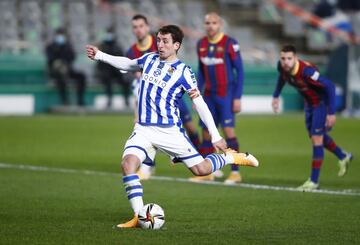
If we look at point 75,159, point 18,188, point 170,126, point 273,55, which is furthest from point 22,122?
point 170,126

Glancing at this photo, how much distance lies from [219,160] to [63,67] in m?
17.4

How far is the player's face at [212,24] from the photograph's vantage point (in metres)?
13.9

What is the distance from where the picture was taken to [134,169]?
31.0 feet

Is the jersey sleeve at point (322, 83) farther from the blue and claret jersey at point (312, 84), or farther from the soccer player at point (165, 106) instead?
the soccer player at point (165, 106)

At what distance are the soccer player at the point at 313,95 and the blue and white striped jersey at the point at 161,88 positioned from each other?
132 inches

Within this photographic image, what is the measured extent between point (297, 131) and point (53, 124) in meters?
5.83

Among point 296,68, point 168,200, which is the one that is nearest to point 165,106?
point 168,200

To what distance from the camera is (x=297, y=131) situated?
2345 cm

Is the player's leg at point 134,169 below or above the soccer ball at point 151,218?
above

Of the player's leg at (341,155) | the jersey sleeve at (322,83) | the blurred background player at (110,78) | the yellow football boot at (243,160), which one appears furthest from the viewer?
the blurred background player at (110,78)

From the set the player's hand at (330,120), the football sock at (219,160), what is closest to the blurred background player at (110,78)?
the player's hand at (330,120)

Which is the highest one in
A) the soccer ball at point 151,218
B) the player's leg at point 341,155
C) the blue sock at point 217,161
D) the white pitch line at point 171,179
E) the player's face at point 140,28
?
the player's face at point 140,28

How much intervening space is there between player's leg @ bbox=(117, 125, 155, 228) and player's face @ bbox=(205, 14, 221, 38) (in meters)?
4.47

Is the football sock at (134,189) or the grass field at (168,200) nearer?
the grass field at (168,200)
